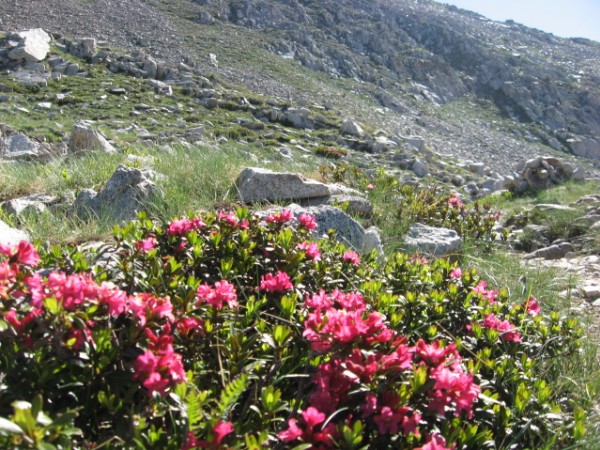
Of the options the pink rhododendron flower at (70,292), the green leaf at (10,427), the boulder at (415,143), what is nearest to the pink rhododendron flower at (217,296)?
the pink rhododendron flower at (70,292)

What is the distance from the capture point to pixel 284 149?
46.3 feet

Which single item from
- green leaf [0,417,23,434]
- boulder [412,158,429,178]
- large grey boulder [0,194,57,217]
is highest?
green leaf [0,417,23,434]

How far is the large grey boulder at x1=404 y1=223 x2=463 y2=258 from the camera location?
422cm

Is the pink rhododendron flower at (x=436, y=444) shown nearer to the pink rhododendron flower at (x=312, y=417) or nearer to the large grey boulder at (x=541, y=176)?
the pink rhododendron flower at (x=312, y=417)

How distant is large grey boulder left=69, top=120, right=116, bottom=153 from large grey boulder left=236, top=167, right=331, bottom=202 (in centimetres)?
348

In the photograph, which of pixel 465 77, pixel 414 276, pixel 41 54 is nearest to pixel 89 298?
pixel 414 276

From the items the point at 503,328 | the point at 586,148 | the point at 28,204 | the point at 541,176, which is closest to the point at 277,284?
the point at 503,328

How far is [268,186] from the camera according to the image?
4.39 m

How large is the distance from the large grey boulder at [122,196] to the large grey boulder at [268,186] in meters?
0.77

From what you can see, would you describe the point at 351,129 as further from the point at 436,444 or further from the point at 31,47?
the point at 436,444

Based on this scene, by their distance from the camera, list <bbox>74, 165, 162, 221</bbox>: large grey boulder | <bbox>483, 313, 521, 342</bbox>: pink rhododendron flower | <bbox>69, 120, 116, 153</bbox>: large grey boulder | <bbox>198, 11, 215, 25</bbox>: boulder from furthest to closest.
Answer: <bbox>198, 11, 215, 25</bbox>: boulder, <bbox>69, 120, 116, 153</bbox>: large grey boulder, <bbox>74, 165, 162, 221</bbox>: large grey boulder, <bbox>483, 313, 521, 342</bbox>: pink rhododendron flower

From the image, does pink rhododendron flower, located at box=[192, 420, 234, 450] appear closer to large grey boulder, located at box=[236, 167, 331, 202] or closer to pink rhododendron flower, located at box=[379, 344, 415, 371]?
pink rhododendron flower, located at box=[379, 344, 415, 371]

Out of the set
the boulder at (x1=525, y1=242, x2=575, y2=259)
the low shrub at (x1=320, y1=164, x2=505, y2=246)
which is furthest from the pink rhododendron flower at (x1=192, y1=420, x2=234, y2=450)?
the boulder at (x1=525, y1=242, x2=575, y2=259)

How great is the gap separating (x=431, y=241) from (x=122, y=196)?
267 centimetres
